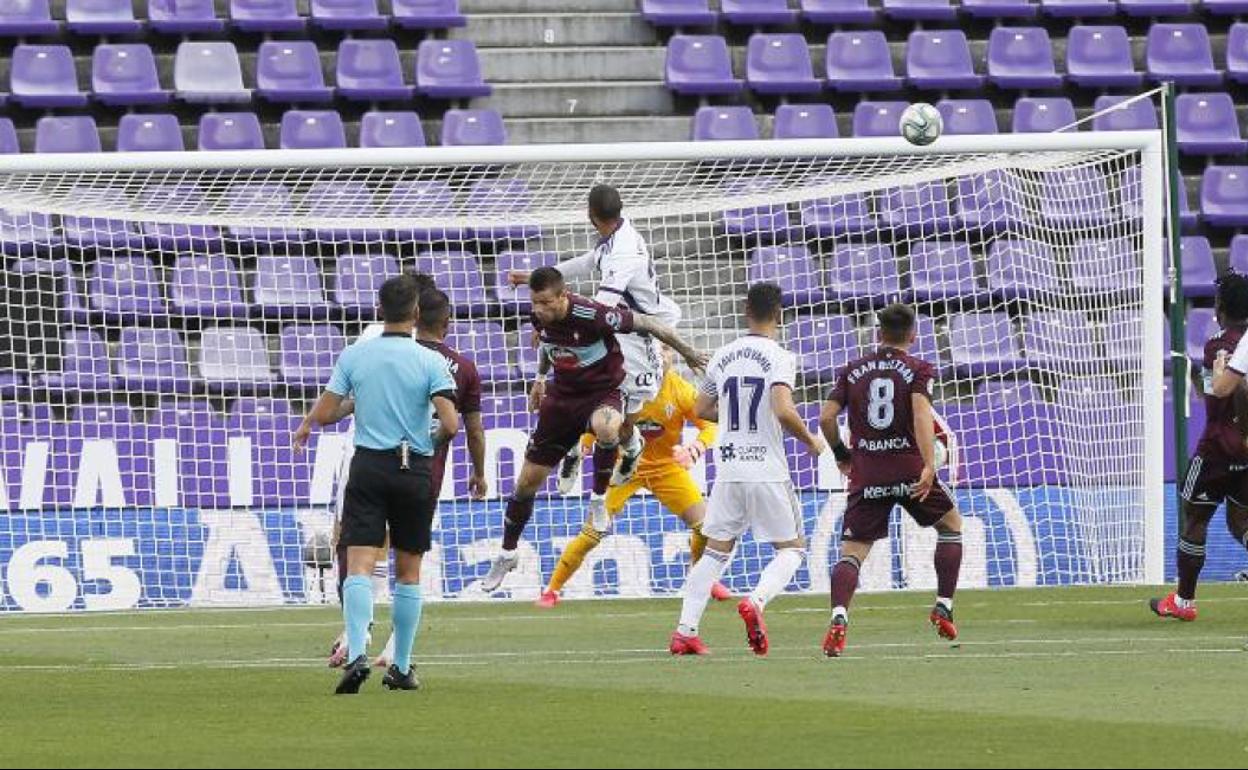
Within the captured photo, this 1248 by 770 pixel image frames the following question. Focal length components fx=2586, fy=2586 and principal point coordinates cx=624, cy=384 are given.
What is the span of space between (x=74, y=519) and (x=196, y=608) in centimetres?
114

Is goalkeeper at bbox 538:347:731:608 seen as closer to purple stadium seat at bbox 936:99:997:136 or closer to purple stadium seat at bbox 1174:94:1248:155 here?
purple stadium seat at bbox 936:99:997:136

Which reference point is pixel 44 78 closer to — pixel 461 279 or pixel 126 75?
pixel 126 75

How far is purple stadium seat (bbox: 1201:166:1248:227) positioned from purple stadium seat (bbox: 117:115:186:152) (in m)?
10.1

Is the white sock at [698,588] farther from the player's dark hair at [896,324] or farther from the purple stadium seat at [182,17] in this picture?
the purple stadium seat at [182,17]

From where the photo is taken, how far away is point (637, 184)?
2092cm

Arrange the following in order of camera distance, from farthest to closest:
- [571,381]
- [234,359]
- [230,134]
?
[230,134]
[234,359]
[571,381]

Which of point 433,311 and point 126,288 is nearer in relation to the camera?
point 433,311

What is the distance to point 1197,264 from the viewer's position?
24734 millimetres

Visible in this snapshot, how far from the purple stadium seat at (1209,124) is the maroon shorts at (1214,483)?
36.4 ft

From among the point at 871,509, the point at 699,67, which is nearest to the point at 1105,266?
the point at 699,67

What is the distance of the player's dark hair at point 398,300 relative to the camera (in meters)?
11.6

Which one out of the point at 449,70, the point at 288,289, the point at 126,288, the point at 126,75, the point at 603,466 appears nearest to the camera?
the point at 603,466

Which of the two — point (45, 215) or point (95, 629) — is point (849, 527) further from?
point (45, 215)

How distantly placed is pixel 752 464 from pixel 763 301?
88cm
